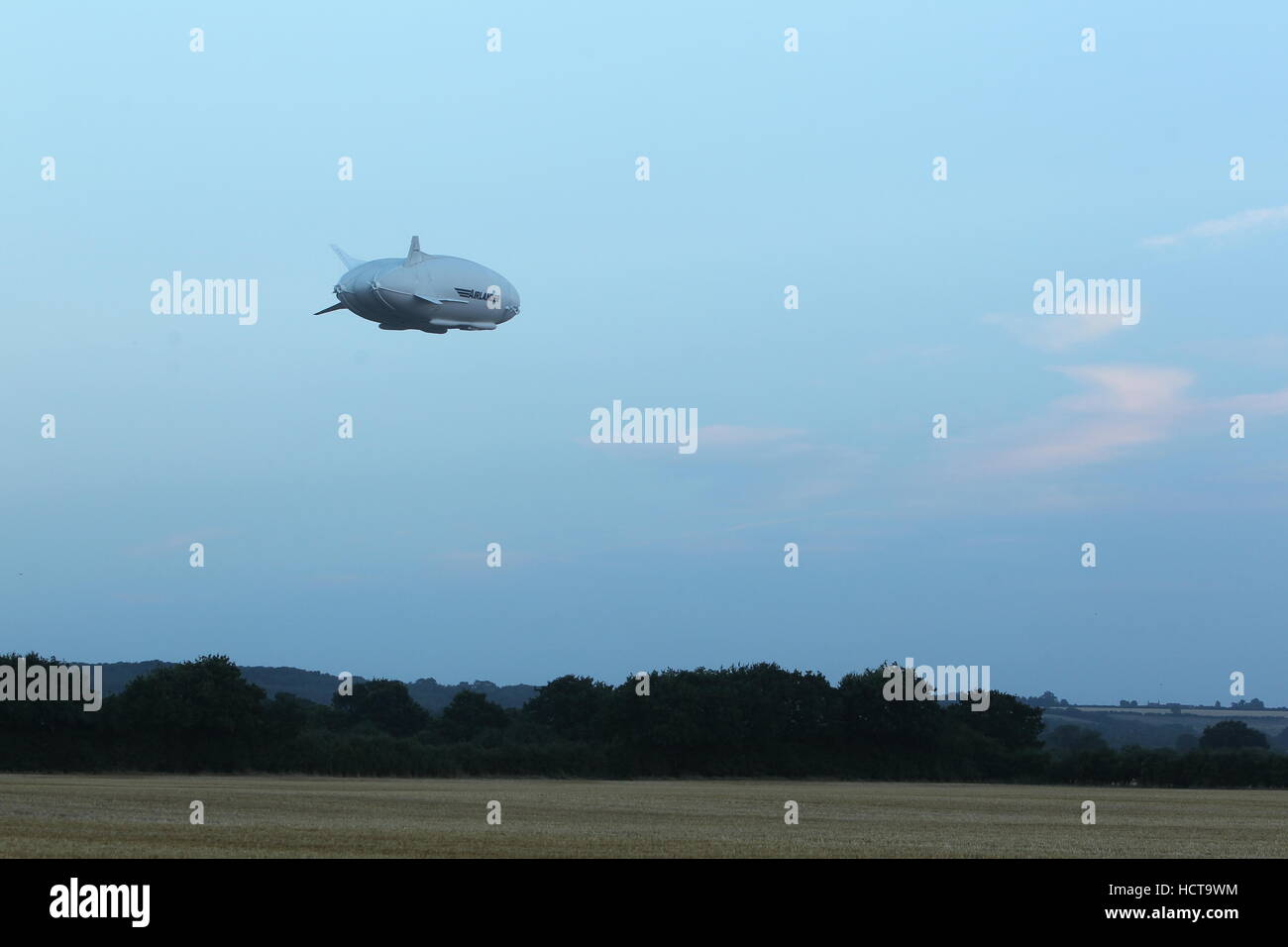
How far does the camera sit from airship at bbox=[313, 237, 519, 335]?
52.4 meters

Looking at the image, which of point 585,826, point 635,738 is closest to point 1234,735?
point 635,738

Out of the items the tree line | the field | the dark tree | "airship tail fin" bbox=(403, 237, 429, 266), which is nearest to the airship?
"airship tail fin" bbox=(403, 237, 429, 266)

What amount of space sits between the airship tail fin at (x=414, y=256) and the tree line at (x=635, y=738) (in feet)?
228

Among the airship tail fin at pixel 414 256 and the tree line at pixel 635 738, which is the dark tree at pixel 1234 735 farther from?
the airship tail fin at pixel 414 256

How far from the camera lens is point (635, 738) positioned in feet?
415

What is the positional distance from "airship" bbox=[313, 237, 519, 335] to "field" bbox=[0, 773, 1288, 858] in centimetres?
1794

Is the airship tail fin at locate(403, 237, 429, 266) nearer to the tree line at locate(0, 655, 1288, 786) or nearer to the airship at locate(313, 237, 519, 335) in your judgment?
the airship at locate(313, 237, 519, 335)

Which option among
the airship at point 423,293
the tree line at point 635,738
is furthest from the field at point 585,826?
the tree line at point 635,738

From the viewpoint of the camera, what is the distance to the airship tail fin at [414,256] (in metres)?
52.9

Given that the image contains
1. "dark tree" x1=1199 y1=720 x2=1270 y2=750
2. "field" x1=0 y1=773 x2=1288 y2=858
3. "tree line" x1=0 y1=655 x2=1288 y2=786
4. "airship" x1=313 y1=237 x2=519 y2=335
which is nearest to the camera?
"field" x1=0 y1=773 x2=1288 y2=858

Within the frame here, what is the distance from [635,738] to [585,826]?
265 ft
